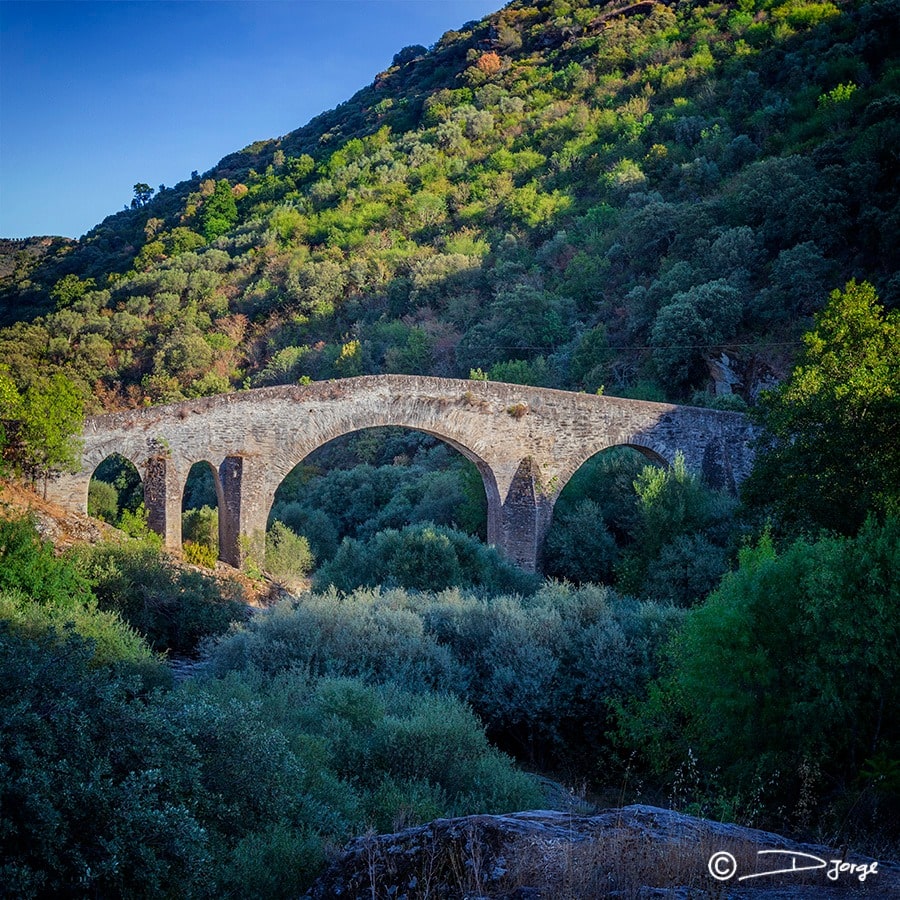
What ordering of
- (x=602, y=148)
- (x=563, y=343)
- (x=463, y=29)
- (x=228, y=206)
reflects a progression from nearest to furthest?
(x=563, y=343), (x=602, y=148), (x=228, y=206), (x=463, y=29)

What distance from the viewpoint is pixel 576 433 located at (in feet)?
62.1

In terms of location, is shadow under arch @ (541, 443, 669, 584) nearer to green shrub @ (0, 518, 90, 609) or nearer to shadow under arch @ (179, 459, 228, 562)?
shadow under arch @ (179, 459, 228, 562)

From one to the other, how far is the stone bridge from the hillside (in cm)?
623

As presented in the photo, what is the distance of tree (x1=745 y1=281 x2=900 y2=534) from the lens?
992 centimetres

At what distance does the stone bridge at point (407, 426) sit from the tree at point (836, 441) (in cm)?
662

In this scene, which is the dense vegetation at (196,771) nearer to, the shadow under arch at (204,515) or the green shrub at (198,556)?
the green shrub at (198,556)

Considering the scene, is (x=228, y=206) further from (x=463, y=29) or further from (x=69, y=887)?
(x=69, y=887)

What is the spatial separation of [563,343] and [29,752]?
28.7m

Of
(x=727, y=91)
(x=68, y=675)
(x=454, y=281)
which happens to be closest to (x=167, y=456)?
(x=68, y=675)

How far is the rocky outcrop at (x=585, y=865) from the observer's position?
3.91 metres

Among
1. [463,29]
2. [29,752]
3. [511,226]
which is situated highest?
[463,29]

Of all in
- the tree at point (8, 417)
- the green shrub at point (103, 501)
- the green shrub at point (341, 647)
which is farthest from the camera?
the green shrub at point (103, 501)

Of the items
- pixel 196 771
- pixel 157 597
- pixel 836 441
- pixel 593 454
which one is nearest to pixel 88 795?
pixel 196 771

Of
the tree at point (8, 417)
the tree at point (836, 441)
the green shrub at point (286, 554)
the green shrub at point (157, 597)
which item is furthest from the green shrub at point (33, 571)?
the tree at point (836, 441)
